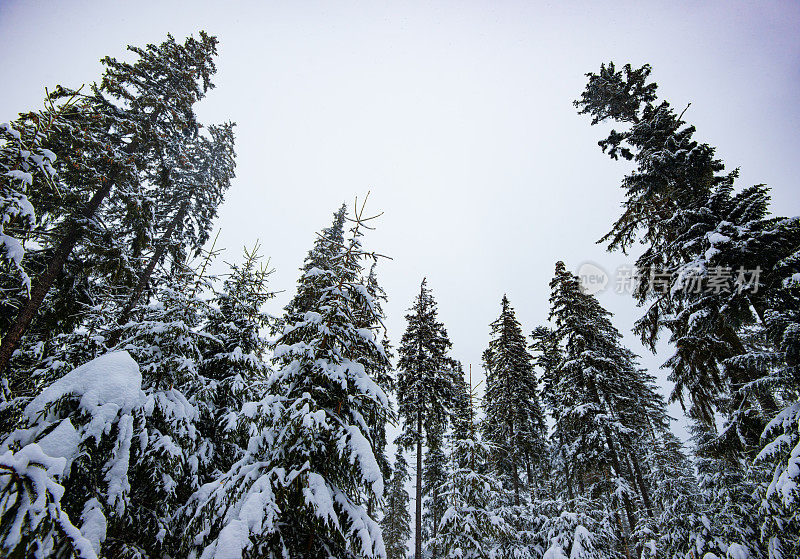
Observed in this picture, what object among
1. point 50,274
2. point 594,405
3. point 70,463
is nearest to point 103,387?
point 70,463

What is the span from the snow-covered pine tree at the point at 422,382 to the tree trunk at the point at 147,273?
13.8m

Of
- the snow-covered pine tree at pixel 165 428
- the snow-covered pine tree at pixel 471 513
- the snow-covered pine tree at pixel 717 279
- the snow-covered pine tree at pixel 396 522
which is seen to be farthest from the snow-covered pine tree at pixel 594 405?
the snow-covered pine tree at pixel 396 522

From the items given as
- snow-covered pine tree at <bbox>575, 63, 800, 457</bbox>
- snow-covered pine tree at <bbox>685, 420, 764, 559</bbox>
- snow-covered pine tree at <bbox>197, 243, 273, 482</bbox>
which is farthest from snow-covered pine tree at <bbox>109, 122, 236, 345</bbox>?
snow-covered pine tree at <bbox>685, 420, 764, 559</bbox>

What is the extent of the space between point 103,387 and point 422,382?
16.3 metres

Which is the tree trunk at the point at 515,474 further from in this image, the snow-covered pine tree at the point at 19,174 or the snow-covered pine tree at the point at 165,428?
the snow-covered pine tree at the point at 19,174

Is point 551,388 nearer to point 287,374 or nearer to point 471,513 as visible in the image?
point 471,513

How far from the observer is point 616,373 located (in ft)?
57.7

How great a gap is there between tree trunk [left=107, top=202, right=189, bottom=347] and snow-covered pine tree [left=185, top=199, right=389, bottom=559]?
343 inches

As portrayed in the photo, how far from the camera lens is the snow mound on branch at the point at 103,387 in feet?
14.2

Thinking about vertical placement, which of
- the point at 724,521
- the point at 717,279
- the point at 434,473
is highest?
the point at 717,279

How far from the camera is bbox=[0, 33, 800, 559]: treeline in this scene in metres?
5.38

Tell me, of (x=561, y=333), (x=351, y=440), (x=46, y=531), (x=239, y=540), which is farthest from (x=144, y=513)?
(x=561, y=333)

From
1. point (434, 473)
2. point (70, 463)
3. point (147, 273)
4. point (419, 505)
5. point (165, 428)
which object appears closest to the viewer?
point (70, 463)

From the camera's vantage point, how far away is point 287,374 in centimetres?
685
